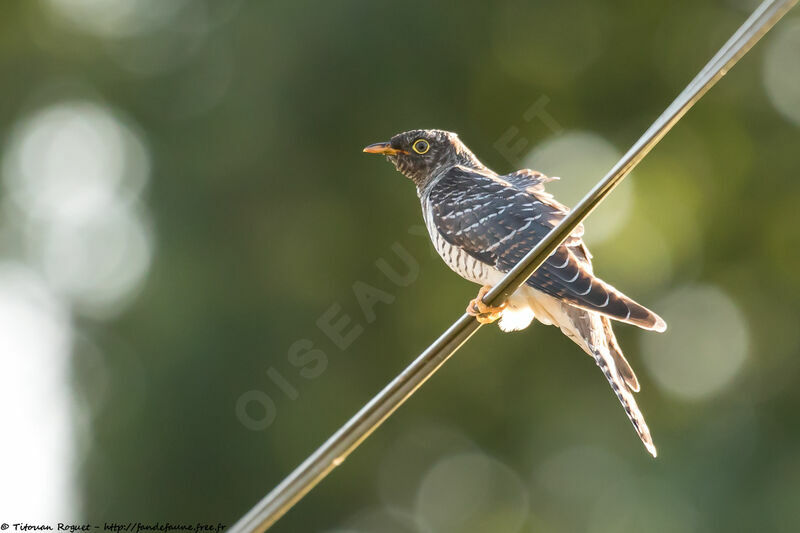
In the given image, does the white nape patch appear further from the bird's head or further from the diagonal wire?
the diagonal wire

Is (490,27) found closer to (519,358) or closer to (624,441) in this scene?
(519,358)

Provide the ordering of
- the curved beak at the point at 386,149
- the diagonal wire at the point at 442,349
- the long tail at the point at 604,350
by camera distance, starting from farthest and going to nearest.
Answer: the curved beak at the point at 386,149, the long tail at the point at 604,350, the diagonal wire at the point at 442,349

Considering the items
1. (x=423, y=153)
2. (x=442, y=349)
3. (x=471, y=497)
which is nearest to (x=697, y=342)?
(x=471, y=497)

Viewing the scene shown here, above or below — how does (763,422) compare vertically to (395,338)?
below

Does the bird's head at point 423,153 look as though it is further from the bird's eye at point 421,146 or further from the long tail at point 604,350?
the long tail at point 604,350

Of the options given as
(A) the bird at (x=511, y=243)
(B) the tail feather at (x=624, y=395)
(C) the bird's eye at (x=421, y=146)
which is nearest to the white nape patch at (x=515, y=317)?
(A) the bird at (x=511, y=243)

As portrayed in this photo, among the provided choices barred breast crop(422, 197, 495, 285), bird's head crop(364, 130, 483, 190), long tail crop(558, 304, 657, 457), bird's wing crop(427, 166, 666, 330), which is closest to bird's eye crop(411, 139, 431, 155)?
bird's head crop(364, 130, 483, 190)

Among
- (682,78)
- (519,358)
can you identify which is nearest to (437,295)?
(519,358)
